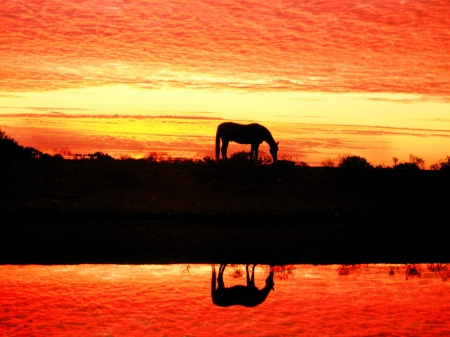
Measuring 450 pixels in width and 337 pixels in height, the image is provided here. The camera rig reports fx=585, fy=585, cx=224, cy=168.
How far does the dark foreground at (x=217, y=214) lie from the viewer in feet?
50.3

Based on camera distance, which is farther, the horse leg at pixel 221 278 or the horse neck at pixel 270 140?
the horse neck at pixel 270 140

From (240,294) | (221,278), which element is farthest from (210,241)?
(240,294)

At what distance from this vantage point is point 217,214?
2145 centimetres

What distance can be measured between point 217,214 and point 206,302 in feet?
37.1

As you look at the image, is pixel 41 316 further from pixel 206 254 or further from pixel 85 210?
pixel 85 210

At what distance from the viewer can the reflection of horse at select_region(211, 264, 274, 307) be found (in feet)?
33.6

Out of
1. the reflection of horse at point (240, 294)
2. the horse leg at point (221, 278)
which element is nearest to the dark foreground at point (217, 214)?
the horse leg at point (221, 278)

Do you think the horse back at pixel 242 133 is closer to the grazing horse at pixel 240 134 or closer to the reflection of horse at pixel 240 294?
the grazing horse at pixel 240 134

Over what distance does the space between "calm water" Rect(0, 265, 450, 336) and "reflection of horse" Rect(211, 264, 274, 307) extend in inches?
6.0

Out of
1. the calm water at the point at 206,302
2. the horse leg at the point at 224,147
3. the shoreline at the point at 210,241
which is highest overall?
the horse leg at the point at 224,147

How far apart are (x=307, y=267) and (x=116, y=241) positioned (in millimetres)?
5776

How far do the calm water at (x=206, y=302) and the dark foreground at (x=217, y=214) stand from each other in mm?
1472

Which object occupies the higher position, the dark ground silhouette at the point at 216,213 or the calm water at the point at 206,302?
the dark ground silhouette at the point at 216,213

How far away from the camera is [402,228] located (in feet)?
67.6
